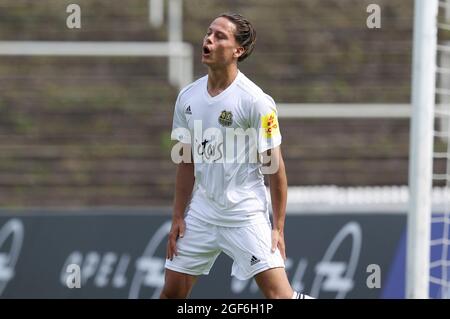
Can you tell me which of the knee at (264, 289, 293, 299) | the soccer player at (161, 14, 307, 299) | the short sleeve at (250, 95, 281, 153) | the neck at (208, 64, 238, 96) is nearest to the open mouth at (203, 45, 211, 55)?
the soccer player at (161, 14, 307, 299)

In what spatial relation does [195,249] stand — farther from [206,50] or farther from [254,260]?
[206,50]

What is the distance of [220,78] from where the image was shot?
484 centimetres

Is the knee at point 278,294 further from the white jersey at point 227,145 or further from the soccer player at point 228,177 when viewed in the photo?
the white jersey at point 227,145

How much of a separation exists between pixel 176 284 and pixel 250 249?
404mm

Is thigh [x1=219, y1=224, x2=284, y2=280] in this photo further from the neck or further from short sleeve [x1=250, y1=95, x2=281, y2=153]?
the neck

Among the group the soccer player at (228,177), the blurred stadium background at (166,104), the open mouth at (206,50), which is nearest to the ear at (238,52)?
the soccer player at (228,177)

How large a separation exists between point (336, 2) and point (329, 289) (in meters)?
3.28

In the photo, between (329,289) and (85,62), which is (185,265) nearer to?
(329,289)

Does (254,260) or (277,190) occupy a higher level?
(277,190)

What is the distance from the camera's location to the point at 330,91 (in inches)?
396

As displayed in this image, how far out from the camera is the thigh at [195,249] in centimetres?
496

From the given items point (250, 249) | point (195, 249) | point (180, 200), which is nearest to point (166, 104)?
point (180, 200)

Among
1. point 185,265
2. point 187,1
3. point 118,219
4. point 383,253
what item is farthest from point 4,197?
point 185,265

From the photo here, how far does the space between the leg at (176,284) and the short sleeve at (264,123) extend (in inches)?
28.6
